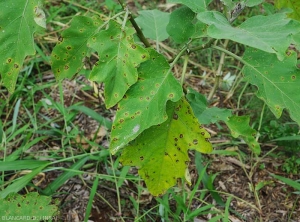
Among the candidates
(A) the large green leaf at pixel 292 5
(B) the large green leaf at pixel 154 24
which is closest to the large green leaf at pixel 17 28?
(B) the large green leaf at pixel 154 24

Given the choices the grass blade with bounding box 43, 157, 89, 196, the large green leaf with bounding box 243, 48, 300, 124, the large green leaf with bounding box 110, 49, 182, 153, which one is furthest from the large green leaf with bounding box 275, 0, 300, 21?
the grass blade with bounding box 43, 157, 89, 196

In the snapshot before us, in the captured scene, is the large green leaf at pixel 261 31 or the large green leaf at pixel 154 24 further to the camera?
the large green leaf at pixel 154 24

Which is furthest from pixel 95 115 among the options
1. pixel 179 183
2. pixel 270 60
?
pixel 270 60

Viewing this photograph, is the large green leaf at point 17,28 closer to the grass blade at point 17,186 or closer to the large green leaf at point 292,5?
the grass blade at point 17,186

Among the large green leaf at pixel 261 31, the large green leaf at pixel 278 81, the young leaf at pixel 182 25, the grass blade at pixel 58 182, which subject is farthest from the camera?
the grass blade at pixel 58 182

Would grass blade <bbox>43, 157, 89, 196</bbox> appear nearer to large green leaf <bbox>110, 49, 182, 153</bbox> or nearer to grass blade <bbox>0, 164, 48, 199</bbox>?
grass blade <bbox>0, 164, 48, 199</bbox>

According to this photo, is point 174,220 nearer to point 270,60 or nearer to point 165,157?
point 165,157

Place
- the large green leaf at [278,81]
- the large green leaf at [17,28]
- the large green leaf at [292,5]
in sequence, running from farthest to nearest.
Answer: the large green leaf at [292,5] → the large green leaf at [278,81] → the large green leaf at [17,28]
